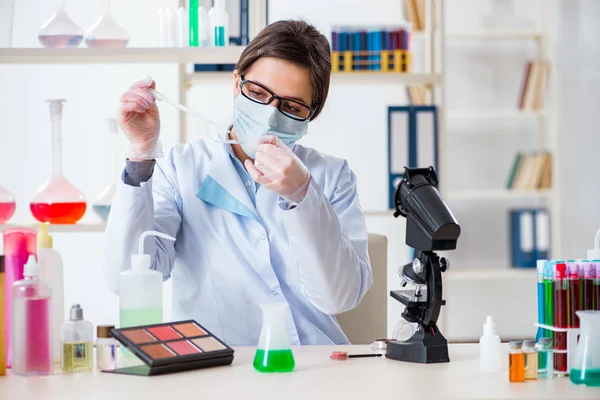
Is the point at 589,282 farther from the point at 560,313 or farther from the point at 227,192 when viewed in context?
the point at 227,192

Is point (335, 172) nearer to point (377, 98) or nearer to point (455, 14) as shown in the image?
point (377, 98)

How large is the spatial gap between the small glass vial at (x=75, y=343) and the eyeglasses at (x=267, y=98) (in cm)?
61

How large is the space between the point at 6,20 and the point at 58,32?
5.7 inches

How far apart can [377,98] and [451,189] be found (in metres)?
0.69

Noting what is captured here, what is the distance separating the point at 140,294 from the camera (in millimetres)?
1317

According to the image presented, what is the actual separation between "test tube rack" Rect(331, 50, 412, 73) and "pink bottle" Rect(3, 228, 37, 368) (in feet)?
7.59

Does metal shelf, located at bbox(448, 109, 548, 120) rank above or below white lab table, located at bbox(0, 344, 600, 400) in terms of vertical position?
above

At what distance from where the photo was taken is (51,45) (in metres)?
2.32

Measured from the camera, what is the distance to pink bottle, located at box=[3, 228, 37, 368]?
1256mm

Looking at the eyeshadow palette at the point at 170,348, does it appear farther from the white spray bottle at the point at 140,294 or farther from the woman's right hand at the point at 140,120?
the woman's right hand at the point at 140,120

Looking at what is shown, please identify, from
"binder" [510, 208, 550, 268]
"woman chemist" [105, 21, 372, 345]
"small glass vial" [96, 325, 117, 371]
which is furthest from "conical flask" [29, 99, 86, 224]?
"binder" [510, 208, 550, 268]

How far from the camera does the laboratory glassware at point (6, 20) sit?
2.27 metres

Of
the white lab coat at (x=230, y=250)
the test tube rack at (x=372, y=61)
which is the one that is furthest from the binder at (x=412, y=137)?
the white lab coat at (x=230, y=250)

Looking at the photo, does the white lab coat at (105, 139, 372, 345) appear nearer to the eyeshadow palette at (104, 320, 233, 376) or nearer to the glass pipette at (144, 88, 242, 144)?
the glass pipette at (144, 88, 242, 144)
